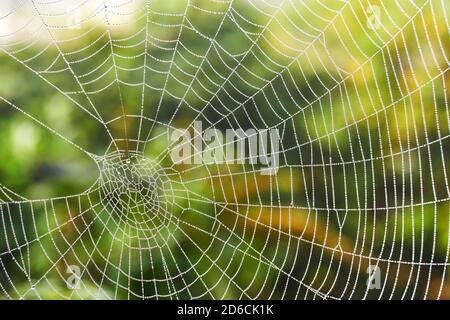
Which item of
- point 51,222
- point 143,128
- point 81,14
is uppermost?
point 81,14

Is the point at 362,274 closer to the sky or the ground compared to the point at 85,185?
closer to the ground

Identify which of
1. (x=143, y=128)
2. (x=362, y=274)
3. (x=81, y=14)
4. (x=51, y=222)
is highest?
(x=81, y=14)
